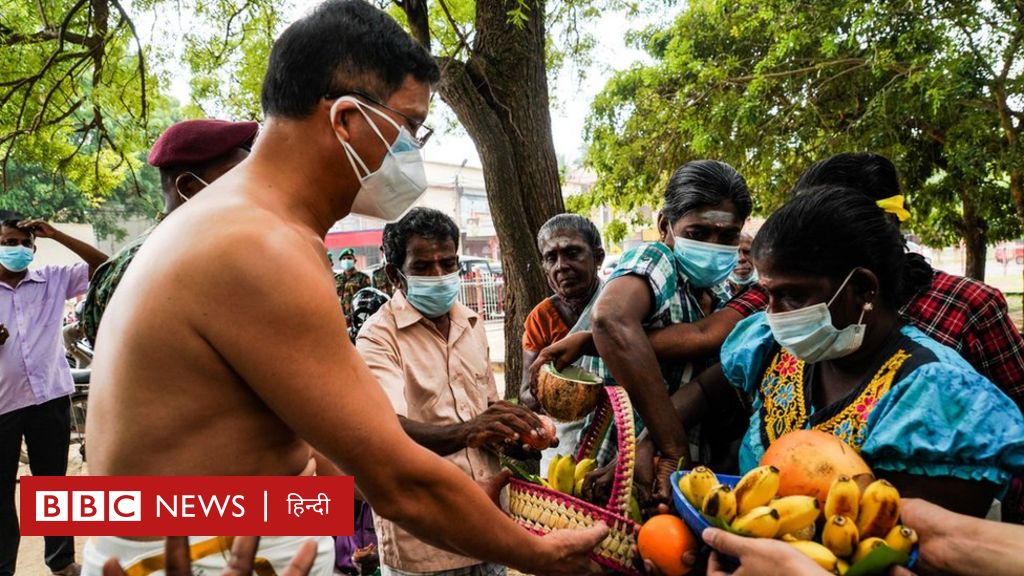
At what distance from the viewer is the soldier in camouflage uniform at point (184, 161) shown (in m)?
2.30

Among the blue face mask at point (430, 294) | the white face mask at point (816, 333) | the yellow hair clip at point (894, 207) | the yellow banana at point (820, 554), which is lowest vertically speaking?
the yellow banana at point (820, 554)

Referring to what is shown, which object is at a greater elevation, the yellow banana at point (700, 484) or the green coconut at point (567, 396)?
the green coconut at point (567, 396)

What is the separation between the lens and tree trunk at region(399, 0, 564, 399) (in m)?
4.69

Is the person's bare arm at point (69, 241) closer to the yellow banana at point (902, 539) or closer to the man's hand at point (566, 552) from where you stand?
the man's hand at point (566, 552)

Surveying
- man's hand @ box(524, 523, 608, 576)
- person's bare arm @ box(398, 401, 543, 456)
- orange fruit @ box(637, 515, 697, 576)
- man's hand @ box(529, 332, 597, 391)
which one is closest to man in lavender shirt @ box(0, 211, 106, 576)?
person's bare arm @ box(398, 401, 543, 456)

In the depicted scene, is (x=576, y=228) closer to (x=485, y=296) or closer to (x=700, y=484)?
(x=700, y=484)

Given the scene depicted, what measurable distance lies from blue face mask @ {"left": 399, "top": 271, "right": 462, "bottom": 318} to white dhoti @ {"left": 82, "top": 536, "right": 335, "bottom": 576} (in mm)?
1376

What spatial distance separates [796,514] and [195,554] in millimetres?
1211

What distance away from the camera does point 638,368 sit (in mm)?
1921

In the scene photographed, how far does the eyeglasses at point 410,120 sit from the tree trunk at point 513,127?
2936mm

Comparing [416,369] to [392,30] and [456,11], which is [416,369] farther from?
[456,11]

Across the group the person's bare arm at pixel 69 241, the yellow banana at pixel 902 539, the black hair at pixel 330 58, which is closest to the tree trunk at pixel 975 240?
the yellow banana at pixel 902 539

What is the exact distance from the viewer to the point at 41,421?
4035mm

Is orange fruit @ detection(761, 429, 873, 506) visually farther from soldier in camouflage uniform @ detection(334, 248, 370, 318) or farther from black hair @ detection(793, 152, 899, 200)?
soldier in camouflage uniform @ detection(334, 248, 370, 318)
